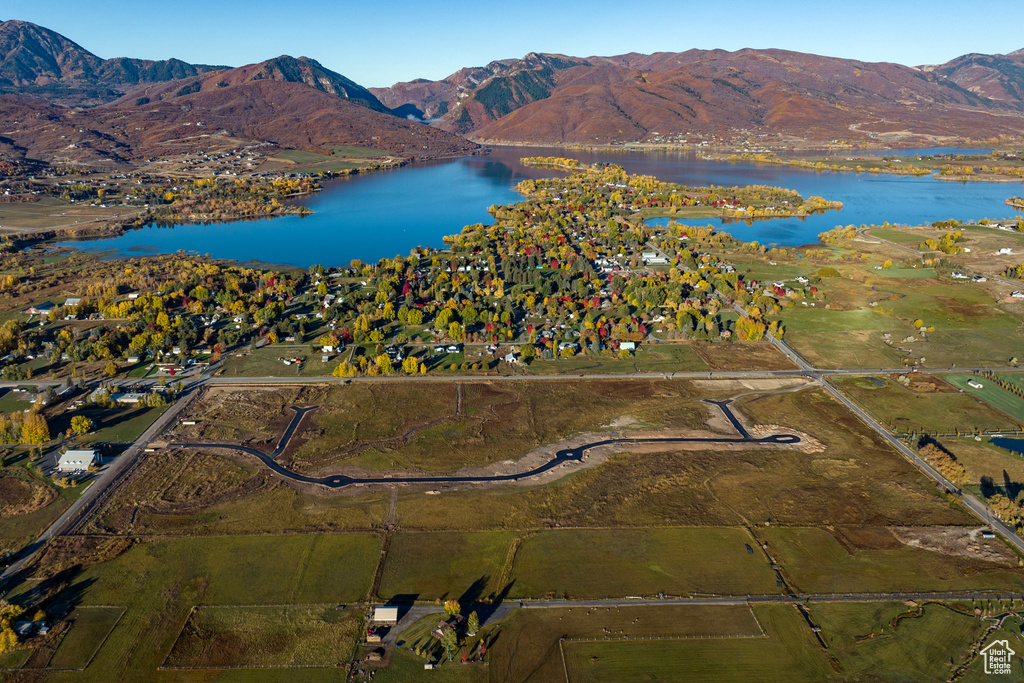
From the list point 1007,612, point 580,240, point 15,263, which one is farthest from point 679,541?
point 15,263

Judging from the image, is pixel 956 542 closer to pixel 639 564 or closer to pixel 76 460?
pixel 639 564

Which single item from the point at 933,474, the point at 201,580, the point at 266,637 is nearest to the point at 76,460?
the point at 201,580

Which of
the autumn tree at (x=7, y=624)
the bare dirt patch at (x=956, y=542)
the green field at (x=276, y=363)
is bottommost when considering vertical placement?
the bare dirt patch at (x=956, y=542)

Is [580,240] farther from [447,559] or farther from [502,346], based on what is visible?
[447,559]

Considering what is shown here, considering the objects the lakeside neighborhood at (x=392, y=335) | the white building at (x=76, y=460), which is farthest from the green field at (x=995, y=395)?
the white building at (x=76, y=460)

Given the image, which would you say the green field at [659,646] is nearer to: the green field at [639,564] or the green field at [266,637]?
the green field at [639,564]

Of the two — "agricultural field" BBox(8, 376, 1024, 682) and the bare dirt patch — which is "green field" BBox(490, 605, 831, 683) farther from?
the bare dirt patch
